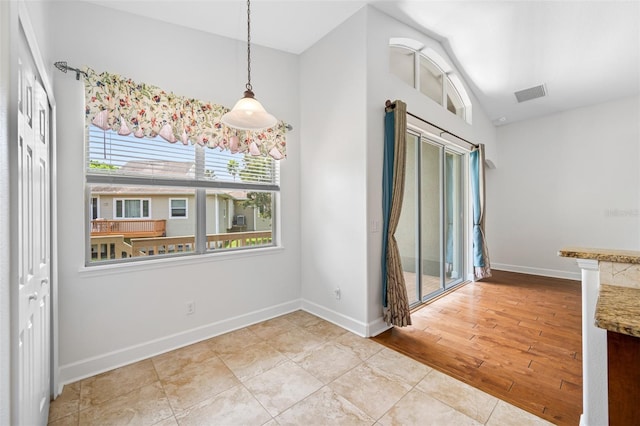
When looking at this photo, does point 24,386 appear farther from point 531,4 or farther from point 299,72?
point 531,4

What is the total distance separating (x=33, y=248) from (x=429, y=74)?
4.34 meters

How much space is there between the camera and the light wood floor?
1.87 m

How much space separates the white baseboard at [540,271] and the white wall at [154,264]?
4673 mm

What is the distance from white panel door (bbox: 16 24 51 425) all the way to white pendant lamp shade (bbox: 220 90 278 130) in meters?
0.93

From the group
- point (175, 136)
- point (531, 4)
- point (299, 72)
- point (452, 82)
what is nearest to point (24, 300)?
point (175, 136)

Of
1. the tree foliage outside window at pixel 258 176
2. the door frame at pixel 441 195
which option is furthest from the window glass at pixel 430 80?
the tree foliage outside window at pixel 258 176

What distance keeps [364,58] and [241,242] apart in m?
2.32

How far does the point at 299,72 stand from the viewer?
3418 millimetres

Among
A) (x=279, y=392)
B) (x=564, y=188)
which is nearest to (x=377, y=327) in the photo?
(x=279, y=392)

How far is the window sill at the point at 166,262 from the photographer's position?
2160 mm

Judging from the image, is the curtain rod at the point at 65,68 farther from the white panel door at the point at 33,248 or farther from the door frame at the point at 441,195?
the door frame at the point at 441,195

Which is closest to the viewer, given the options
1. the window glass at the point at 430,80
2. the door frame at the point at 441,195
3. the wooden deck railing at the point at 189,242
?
the wooden deck railing at the point at 189,242

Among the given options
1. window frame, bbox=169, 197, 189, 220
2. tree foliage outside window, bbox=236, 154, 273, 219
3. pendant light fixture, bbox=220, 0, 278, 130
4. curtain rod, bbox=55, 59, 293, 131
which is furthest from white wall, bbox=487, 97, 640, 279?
curtain rod, bbox=55, 59, 293, 131

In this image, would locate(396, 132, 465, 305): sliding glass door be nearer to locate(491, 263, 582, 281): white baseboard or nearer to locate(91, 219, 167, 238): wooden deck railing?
locate(491, 263, 582, 281): white baseboard
